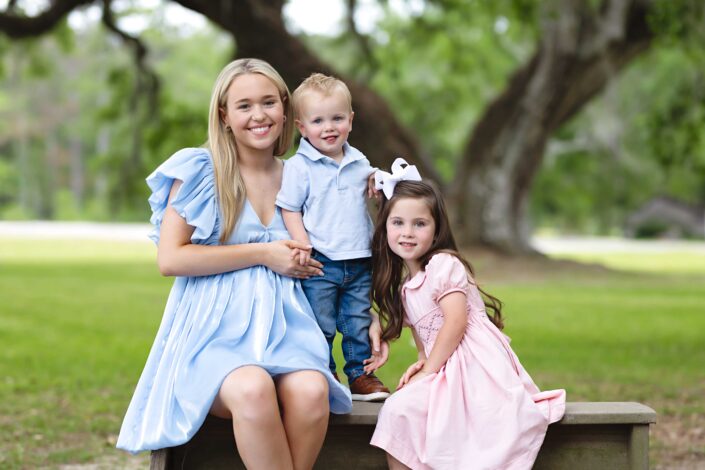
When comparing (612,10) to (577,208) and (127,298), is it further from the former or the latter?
(577,208)

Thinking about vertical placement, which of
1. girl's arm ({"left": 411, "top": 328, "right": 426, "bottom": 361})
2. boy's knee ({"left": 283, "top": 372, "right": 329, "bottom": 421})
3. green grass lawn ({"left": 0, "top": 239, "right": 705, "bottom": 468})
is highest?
girl's arm ({"left": 411, "top": 328, "right": 426, "bottom": 361})

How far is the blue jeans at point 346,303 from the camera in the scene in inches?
137

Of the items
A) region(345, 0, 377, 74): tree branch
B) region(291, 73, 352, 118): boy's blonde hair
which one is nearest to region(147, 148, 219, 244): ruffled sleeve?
region(291, 73, 352, 118): boy's blonde hair

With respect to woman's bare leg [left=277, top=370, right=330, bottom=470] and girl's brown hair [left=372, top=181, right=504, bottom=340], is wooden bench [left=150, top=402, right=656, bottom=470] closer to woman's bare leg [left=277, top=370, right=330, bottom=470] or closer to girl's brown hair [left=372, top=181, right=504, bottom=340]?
woman's bare leg [left=277, top=370, right=330, bottom=470]

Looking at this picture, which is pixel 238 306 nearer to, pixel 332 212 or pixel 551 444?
pixel 332 212

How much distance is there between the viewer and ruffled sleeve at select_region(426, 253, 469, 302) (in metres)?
3.31

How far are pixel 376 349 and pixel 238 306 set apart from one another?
58 centimetres

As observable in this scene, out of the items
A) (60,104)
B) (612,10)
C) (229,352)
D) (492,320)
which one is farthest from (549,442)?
(60,104)

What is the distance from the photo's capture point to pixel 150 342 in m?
9.55

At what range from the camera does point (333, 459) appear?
3.36 meters

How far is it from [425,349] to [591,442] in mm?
623

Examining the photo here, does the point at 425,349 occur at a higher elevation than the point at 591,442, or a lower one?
higher

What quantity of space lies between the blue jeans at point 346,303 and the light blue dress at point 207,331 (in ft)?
0.31

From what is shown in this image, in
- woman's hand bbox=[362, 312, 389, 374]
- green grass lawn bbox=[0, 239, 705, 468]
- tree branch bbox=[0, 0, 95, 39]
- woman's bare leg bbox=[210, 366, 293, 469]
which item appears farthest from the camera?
tree branch bbox=[0, 0, 95, 39]
